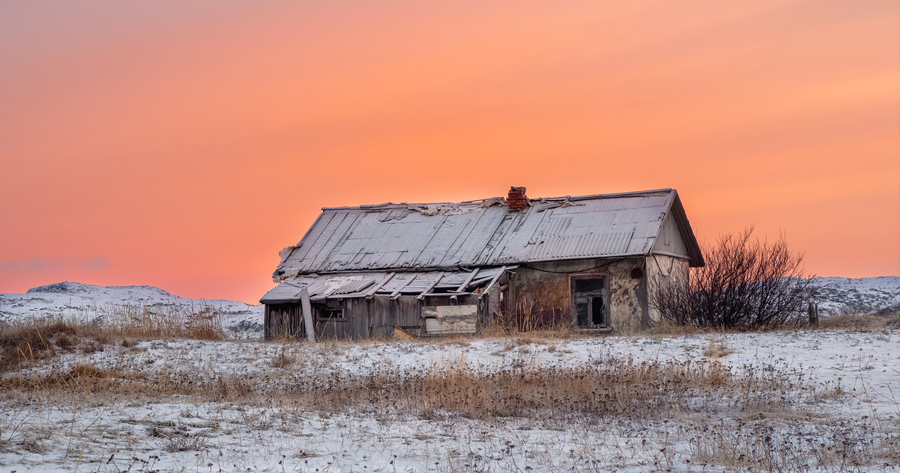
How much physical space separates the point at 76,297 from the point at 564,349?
1060 inches

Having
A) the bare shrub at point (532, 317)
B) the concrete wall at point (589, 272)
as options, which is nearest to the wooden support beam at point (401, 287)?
the bare shrub at point (532, 317)

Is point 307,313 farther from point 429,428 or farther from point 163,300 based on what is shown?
point 163,300

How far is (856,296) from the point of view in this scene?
3394cm

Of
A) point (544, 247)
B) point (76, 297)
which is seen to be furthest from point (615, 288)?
point (76, 297)

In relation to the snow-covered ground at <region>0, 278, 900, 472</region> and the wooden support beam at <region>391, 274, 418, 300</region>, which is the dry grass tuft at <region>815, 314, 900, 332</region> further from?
the wooden support beam at <region>391, 274, 418, 300</region>

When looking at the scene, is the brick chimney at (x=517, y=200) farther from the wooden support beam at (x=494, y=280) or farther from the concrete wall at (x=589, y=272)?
the wooden support beam at (x=494, y=280)

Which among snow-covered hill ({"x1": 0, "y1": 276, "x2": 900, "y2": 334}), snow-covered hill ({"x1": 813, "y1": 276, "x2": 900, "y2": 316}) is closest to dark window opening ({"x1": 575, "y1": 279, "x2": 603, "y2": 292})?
snow-covered hill ({"x1": 0, "y1": 276, "x2": 900, "y2": 334})

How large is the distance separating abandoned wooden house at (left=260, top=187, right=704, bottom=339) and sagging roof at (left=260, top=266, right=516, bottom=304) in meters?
0.03

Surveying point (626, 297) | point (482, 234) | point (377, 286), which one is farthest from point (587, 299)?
point (377, 286)

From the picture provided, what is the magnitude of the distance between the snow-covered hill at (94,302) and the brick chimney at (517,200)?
9898mm

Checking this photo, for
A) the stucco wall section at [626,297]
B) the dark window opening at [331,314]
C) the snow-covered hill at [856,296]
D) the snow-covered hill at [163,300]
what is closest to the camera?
the stucco wall section at [626,297]

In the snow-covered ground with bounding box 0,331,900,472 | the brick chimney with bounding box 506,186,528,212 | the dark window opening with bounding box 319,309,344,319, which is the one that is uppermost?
the brick chimney with bounding box 506,186,528,212

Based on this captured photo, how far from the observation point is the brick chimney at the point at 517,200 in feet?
87.0

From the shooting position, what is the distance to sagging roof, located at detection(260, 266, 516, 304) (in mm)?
22656
